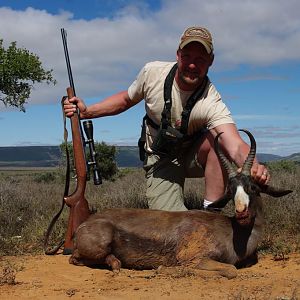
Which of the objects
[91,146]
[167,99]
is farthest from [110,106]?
[167,99]

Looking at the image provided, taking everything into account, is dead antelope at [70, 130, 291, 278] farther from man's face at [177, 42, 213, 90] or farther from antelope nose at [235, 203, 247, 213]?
man's face at [177, 42, 213, 90]

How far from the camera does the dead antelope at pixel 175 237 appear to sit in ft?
23.1

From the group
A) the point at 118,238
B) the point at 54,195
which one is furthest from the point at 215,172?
the point at 54,195

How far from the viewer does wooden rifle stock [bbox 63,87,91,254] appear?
7711 mm

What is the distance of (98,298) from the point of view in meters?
5.64

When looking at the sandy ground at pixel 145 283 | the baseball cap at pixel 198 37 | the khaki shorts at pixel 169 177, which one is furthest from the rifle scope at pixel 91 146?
the baseball cap at pixel 198 37

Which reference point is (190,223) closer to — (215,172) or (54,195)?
(215,172)

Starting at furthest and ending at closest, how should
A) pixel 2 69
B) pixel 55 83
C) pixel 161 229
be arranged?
→ pixel 55 83 < pixel 2 69 < pixel 161 229

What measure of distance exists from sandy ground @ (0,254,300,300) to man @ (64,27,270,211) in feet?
5.49

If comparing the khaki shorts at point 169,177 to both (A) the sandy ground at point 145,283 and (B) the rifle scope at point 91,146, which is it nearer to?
(B) the rifle scope at point 91,146

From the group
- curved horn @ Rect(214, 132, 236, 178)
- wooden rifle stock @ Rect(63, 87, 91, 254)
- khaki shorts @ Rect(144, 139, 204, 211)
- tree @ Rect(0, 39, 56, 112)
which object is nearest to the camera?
curved horn @ Rect(214, 132, 236, 178)

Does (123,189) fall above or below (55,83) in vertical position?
below

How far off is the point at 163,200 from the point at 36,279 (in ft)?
9.54

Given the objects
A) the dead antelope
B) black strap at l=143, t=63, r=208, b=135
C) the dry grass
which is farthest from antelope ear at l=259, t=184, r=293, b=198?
black strap at l=143, t=63, r=208, b=135
